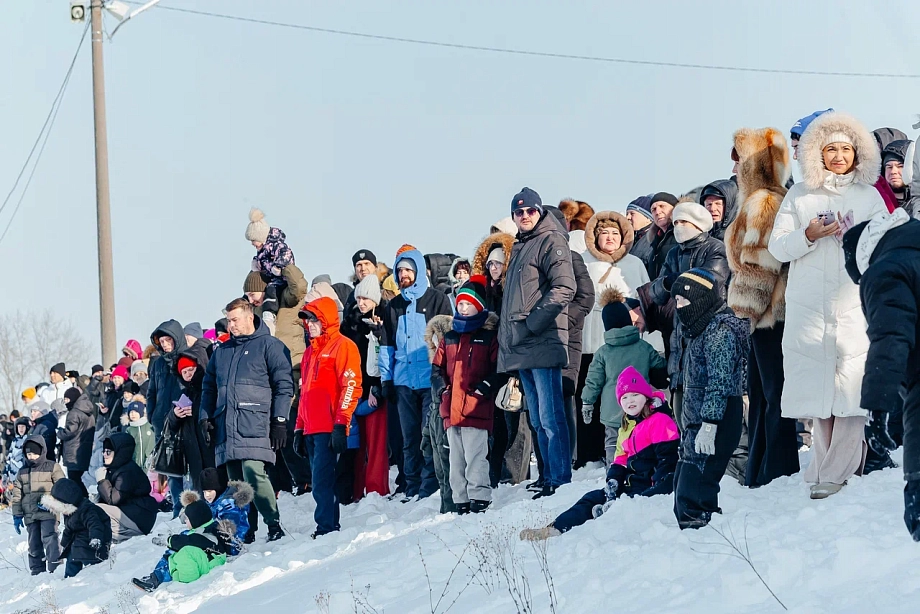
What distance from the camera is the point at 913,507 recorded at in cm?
482

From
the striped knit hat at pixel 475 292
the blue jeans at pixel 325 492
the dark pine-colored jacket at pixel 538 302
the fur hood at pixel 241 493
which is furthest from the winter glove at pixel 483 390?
the fur hood at pixel 241 493

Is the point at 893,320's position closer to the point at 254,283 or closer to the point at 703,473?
the point at 703,473

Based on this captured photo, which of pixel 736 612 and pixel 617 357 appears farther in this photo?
pixel 617 357

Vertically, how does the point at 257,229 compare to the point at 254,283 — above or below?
above

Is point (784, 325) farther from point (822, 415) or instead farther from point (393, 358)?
point (393, 358)

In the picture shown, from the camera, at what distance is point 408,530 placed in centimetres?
988

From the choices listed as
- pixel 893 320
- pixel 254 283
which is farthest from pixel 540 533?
pixel 254 283

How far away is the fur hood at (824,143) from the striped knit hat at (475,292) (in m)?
3.41

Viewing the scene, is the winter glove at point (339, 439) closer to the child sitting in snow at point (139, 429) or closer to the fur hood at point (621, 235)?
the fur hood at point (621, 235)

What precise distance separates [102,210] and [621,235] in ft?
38.4

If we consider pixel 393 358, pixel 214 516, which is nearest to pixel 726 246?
pixel 393 358

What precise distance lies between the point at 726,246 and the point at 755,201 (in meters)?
0.35

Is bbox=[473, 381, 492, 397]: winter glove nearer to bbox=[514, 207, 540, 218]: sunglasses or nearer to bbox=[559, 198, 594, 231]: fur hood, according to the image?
bbox=[514, 207, 540, 218]: sunglasses

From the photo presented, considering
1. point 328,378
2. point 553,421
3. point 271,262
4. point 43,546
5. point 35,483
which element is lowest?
point 43,546
